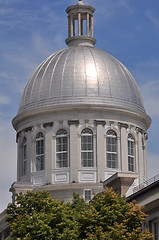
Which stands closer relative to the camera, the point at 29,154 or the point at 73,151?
the point at 73,151

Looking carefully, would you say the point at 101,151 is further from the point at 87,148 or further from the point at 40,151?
the point at 40,151

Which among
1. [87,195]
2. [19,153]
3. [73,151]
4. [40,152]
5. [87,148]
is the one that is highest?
[19,153]

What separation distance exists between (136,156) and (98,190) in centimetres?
682

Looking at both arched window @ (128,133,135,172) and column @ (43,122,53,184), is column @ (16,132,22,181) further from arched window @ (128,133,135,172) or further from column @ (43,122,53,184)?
arched window @ (128,133,135,172)

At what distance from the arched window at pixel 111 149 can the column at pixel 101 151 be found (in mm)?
623

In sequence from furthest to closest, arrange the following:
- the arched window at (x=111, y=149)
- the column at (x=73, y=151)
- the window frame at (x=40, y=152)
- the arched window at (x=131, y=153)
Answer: the arched window at (x=131, y=153) → the window frame at (x=40, y=152) → the arched window at (x=111, y=149) → the column at (x=73, y=151)

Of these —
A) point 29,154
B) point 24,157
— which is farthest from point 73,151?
point 24,157

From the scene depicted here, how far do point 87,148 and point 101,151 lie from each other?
1.29 meters

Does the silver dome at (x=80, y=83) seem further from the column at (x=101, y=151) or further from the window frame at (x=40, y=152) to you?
the window frame at (x=40, y=152)

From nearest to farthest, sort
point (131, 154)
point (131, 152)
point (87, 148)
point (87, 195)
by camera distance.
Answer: point (87, 195), point (87, 148), point (131, 154), point (131, 152)

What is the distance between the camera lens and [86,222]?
5106cm

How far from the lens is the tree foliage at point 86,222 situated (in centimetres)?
4953

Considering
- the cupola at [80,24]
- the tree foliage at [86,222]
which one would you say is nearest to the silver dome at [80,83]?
the cupola at [80,24]

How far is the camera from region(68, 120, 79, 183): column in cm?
8038
